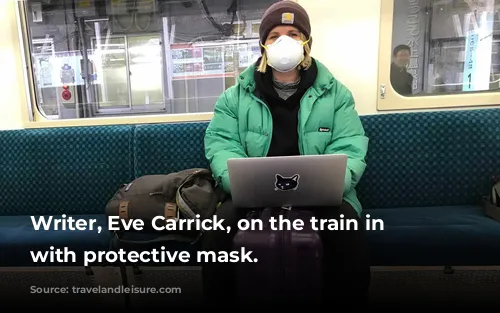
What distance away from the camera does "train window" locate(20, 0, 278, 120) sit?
2.35 m

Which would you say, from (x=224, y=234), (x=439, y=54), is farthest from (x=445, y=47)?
(x=224, y=234)

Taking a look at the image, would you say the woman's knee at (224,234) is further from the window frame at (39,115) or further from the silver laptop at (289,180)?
the window frame at (39,115)

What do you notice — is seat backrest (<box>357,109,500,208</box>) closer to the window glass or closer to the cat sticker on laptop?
the window glass

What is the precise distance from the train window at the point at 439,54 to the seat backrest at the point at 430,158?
19 cm

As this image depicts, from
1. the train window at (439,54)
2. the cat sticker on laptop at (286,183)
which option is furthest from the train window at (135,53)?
the cat sticker on laptop at (286,183)

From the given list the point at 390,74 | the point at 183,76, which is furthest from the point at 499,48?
the point at 183,76

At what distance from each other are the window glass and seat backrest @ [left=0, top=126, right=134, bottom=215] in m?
1.73

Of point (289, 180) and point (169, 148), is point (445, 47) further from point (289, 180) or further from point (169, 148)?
point (169, 148)

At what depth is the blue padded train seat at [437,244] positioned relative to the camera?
147cm

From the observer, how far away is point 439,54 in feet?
7.14

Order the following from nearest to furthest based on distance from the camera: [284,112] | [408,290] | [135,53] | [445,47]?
[284,112] → [408,290] → [445,47] → [135,53]

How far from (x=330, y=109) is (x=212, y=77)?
0.98 meters

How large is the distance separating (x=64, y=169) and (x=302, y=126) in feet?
4.99

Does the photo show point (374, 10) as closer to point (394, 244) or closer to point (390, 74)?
point (390, 74)
